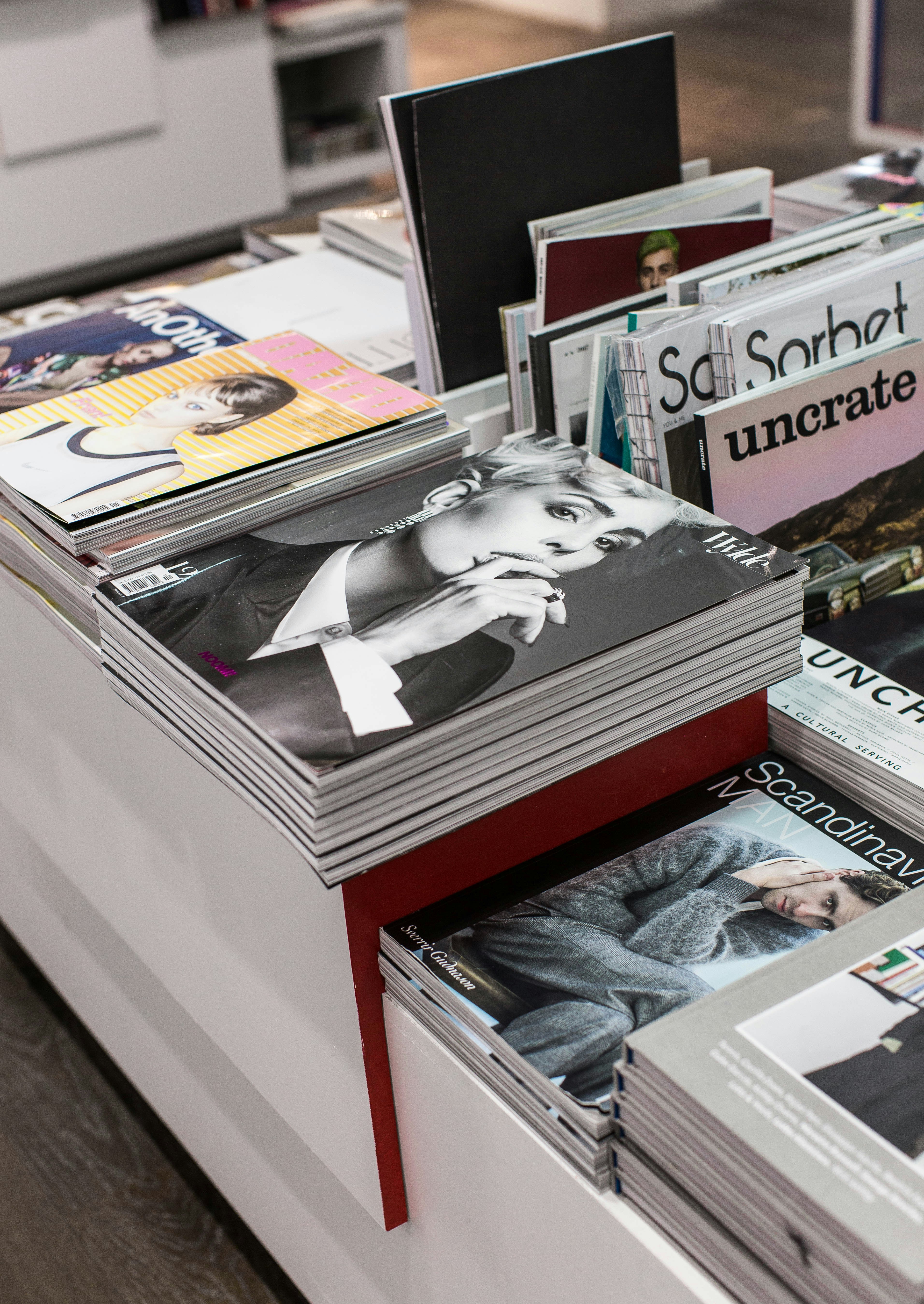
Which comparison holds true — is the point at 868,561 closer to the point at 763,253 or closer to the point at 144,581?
the point at 763,253

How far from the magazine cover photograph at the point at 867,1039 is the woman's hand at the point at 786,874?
112 mm

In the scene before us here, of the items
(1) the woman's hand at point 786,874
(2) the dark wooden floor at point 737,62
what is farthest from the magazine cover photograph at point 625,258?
(2) the dark wooden floor at point 737,62

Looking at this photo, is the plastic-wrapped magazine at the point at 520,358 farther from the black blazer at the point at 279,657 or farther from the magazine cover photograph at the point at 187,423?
the black blazer at the point at 279,657

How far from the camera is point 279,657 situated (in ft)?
2.64

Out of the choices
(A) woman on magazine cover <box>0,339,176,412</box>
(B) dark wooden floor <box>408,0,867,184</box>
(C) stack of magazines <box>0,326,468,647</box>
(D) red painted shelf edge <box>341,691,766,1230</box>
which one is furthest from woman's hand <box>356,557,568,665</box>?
(B) dark wooden floor <box>408,0,867,184</box>

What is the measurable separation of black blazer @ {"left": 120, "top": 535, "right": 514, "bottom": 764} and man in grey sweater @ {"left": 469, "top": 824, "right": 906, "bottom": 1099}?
0.18 metres

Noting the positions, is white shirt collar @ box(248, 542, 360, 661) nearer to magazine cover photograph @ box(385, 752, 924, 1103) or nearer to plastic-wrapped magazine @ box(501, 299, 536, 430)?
magazine cover photograph @ box(385, 752, 924, 1103)

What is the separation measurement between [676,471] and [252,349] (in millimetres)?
439

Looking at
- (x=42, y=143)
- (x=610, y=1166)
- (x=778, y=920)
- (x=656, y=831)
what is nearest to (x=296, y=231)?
(x=656, y=831)

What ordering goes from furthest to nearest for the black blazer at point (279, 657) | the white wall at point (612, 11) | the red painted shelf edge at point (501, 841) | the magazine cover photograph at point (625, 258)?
the white wall at point (612, 11) < the magazine cover photograph at point (625, 258) < the red painted shelf edge at point (501, 841) < the black blazer at point (279, 657)

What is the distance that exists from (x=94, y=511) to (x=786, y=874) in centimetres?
55

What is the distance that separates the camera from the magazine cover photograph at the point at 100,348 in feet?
4.17

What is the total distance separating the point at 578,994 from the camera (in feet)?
2.61

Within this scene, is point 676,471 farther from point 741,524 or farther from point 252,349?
point 252,349
